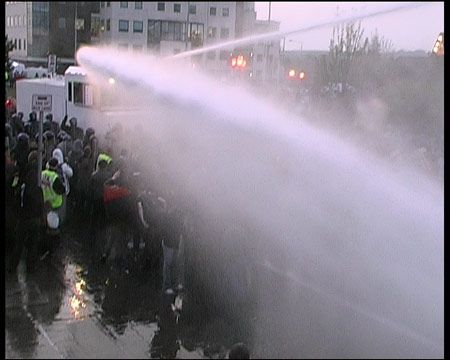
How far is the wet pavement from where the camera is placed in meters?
4.11

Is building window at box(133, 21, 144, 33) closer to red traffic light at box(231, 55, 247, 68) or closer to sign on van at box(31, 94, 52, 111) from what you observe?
red traffic light at box(231, 55, 247, 68)

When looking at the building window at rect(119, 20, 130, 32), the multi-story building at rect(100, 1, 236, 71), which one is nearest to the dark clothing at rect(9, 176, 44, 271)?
the multi-story building at rect(100, 1, 236, 71)

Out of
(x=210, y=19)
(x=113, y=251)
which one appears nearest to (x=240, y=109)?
(x=113, y=251)

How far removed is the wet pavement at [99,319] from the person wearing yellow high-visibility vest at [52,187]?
517mm

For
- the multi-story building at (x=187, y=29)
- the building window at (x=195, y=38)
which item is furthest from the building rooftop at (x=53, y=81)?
the building window at (x=195, y=38)

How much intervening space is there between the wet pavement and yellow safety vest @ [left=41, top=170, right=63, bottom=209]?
55 cm

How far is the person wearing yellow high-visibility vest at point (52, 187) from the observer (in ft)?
→ 18.9

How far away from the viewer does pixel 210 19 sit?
21375 millimetres

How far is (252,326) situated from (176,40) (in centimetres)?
1528

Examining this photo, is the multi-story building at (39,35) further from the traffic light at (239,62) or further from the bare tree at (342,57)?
the bare tree at (342,57)

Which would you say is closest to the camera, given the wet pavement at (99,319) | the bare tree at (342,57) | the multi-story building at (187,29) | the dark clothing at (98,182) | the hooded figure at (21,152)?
the wet pavement at (99,319)

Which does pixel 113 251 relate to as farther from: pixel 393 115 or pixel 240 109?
pixel 393 115

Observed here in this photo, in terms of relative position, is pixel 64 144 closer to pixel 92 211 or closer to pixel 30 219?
pixel 92 211

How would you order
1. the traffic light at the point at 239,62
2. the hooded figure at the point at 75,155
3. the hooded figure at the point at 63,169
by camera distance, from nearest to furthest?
the hooded figure at the point at 63,169 → the hooded figure at the point at 75,155 → the traffic light at the point at 239,62
